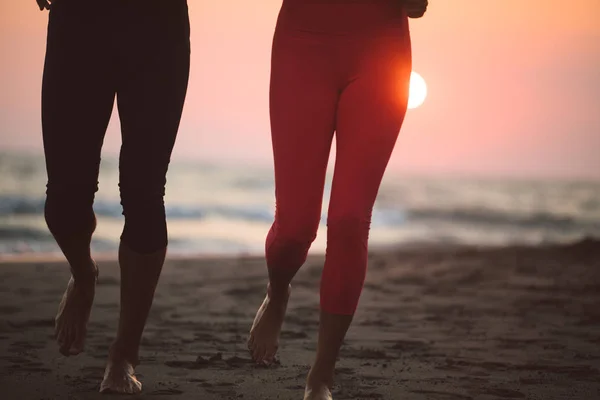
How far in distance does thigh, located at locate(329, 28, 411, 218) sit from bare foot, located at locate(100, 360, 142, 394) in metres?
0.89

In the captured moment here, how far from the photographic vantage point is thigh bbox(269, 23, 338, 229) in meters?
2.76

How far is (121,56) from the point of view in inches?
109

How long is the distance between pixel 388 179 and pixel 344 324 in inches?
1057

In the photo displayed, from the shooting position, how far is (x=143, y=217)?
283 centimetres

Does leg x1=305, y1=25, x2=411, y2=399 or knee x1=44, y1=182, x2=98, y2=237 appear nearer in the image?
leg x1=305, y1=25, x2=411, y2=399

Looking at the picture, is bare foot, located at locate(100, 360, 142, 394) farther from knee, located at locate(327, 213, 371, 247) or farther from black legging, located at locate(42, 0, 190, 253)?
knee, located at locate(327, 213, 371, 247)

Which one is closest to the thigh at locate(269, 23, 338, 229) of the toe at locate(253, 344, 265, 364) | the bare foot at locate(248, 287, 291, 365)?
the bare foot at locate(248, 287, 291, 365)

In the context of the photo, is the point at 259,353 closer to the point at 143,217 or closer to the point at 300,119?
the point at 143,217

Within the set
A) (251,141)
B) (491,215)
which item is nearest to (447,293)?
(491,215)

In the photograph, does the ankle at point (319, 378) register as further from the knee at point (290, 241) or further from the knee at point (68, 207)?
the knee at point (68, 207)

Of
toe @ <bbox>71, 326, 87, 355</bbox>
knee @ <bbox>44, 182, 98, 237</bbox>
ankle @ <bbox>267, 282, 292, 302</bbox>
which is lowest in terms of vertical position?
toe @ <bbox>71, 326, 87, 355</bbox>

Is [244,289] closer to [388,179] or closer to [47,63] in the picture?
[47,63]

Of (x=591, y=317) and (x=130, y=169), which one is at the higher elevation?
(x=130, y=169)

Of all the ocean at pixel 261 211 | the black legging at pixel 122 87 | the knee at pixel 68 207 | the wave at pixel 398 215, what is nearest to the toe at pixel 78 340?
the knee at pixel 68 207
